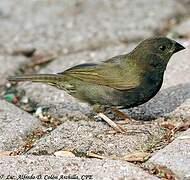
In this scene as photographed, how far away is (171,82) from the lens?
564 centimetres

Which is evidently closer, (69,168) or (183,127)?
(69,168)

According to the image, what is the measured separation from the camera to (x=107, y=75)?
500 cm

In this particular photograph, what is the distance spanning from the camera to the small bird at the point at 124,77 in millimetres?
4848

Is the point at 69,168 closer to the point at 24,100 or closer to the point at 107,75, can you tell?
the point at 107,75

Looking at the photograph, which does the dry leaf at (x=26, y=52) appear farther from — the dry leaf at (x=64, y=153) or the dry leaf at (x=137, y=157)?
the dry leaf at (x=137, y=157)

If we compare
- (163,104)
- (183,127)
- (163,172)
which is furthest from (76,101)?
(163,172)

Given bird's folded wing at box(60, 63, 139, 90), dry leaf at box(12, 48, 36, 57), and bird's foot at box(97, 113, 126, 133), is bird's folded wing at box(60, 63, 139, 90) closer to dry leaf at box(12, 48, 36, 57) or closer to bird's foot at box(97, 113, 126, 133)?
bird's foot at box(97, 113, 126, 133)

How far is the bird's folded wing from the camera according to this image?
4.91 metres

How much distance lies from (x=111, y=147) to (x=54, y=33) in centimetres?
302

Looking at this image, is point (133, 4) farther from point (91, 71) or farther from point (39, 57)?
point (91, 71)

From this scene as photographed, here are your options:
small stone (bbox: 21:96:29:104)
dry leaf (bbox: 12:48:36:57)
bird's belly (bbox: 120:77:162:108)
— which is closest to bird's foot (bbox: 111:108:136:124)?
bird's belly (bbox: 120:77:162:108)

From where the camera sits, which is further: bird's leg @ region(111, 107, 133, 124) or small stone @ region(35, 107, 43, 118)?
small stone @ region(35, 107, 43, 118)

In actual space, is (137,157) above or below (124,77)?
below

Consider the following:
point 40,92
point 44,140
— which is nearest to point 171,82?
point 40,92
